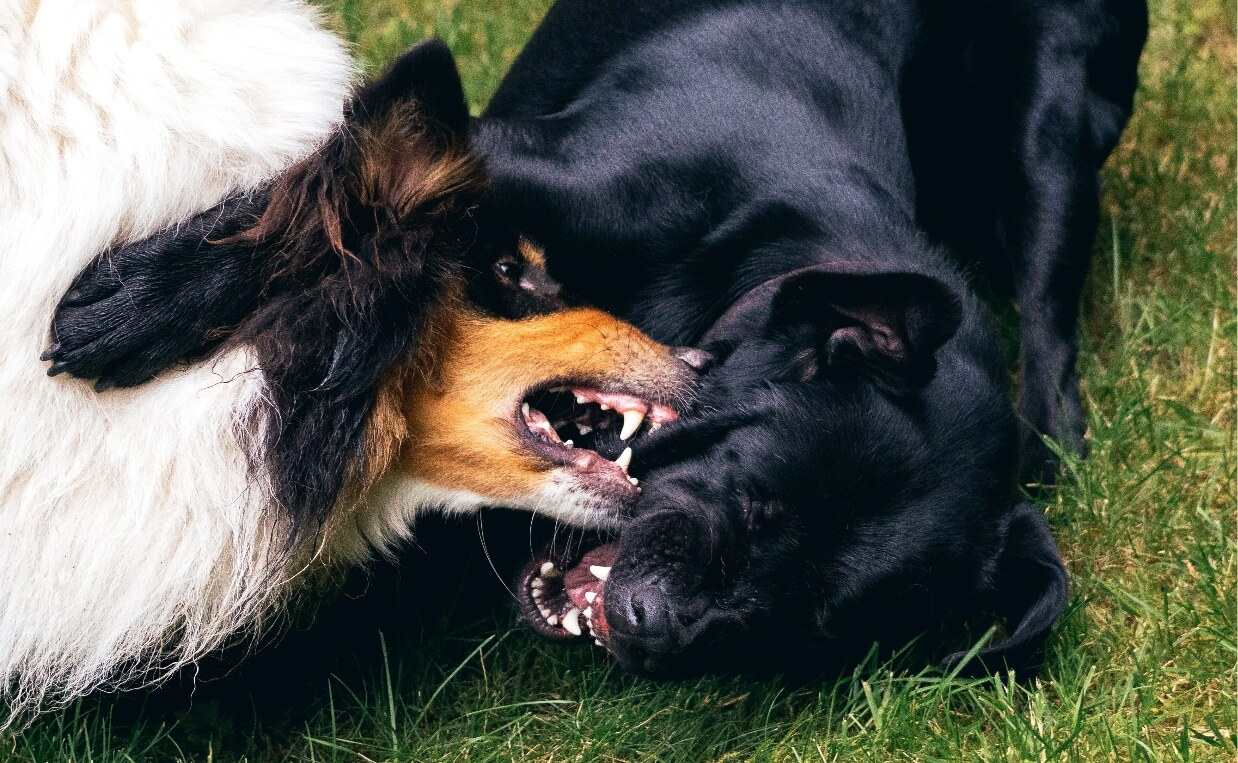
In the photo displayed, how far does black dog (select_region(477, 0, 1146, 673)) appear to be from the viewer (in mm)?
2609

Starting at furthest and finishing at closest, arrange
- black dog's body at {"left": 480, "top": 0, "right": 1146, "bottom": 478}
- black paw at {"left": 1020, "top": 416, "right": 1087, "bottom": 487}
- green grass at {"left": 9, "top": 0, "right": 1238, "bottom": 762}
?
black paw at {"left": 1020, "top": 416, "right": 1087, "bottom": 487}
black dog's body at {"left": 480, "top": 0, "right": 1146, "bottom": 478}
green grass at {"left": 9, "top": 0, "right": 1238, "bottom": 762}

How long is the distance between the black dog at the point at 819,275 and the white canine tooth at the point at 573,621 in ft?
0.06

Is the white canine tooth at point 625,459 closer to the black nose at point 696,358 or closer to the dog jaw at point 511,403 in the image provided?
the dog jaw at point 511,403

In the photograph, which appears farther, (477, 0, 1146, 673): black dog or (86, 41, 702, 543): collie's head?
(477, 0, 1146, 673): black dog

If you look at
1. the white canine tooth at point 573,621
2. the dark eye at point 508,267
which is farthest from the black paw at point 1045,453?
the dark eye at point 508,267

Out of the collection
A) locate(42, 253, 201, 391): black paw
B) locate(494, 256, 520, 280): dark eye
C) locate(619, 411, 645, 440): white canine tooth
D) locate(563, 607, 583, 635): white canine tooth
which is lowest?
locate(563, 607, 583, 635): white canine tooth

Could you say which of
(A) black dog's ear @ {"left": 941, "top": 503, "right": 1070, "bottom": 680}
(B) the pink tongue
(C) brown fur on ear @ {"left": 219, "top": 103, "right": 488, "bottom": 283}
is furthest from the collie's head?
(A) black dog's ear @ {"left": 941, "top": 503, "right": 1070, "bottom": 680}

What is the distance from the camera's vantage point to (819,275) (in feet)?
8.59

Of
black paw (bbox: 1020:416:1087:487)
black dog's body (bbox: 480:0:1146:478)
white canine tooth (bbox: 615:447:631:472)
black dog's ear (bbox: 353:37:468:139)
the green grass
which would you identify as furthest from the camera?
black paw (bbox: 1020:416:1087:487)

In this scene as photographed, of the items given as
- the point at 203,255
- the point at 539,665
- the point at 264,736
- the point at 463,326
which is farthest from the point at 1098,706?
the point at 203,255

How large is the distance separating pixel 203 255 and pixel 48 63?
443 millimetres

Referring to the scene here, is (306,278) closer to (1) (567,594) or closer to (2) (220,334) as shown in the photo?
(2) (220,334)

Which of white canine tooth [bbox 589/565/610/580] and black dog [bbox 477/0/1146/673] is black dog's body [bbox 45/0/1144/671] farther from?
white canine tooth [bbox 589/565/610/580]

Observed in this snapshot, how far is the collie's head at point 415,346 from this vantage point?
91.3 inches
